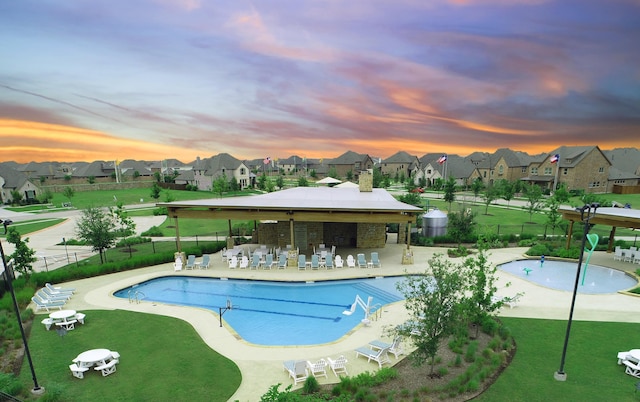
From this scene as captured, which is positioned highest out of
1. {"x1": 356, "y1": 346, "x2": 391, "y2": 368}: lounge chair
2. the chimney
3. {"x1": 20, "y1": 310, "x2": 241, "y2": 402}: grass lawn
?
the chimney

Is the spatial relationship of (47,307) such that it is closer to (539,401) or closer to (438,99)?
(539,401)

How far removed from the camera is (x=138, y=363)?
10.2 m

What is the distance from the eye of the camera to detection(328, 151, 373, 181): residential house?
96.5 metres

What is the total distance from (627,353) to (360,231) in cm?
1606

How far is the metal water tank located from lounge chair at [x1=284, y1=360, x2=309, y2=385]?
63.7ft

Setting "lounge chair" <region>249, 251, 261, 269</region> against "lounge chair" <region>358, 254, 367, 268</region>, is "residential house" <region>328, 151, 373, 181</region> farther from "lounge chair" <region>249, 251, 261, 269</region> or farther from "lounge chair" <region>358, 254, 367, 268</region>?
"lounge chair" <region>249, 251, 261, 269</region>

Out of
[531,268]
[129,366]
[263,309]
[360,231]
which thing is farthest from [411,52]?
[129,366]

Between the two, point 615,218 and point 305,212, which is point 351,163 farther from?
point 615,218

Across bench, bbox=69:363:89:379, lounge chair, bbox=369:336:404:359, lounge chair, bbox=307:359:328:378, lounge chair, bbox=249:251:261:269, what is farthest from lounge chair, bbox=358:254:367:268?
bench, bbox=69:363:89:379

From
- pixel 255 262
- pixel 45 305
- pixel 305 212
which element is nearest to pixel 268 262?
pixel 255 262

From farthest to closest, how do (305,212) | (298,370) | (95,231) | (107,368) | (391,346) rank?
(305,212)
(95,231)
(391,346)
(107,368)
(298,370)

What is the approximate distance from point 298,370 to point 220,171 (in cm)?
6812

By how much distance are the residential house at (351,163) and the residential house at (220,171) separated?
3087 cm

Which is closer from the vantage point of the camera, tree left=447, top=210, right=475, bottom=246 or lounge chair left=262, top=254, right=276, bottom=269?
lounge chair left=262, top=254, right=276, bottom=269
